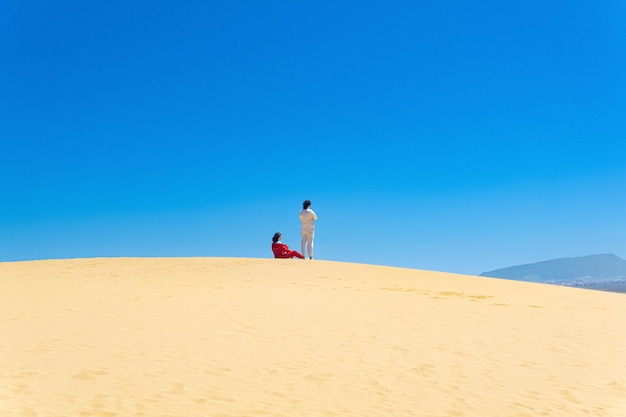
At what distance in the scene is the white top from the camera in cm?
2155

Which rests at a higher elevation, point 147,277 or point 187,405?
point 147,277

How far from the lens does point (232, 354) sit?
9242 millimetres

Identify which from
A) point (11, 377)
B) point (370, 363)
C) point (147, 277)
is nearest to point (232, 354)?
point (370, 363)

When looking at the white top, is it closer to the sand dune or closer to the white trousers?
the white trousers

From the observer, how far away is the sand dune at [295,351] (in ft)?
23.9

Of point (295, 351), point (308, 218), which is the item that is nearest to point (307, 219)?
point (308, 218)

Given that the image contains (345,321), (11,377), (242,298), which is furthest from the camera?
(242,298)

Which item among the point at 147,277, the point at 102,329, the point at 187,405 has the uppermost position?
the point at 147,277

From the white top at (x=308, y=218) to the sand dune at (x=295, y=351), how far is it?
4189mm

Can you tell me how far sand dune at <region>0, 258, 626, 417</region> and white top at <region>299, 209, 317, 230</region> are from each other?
4.19 m

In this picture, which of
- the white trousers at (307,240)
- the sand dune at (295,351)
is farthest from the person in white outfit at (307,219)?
the sand dune at (295,351)

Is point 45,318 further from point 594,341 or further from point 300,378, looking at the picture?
point 594,341

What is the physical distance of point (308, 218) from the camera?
2158 cm

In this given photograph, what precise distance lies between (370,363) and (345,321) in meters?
3.00
